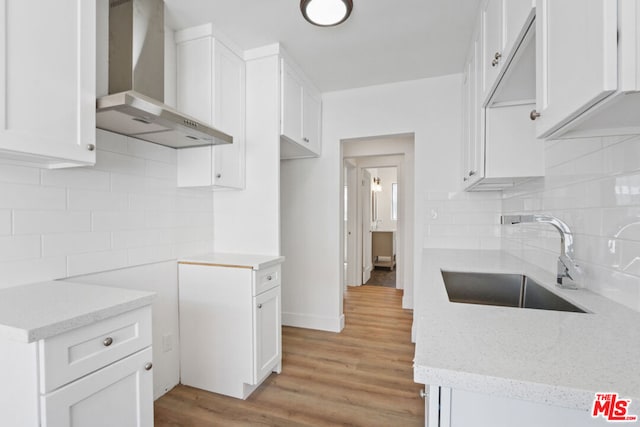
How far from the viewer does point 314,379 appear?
2.17 meters

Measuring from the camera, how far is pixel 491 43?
1.40 meters

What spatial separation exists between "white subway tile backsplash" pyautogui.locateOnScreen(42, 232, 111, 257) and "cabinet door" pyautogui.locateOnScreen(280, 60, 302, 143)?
1.37m

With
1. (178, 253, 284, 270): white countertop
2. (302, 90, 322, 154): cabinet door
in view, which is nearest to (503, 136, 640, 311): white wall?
(178, 253, 284, 270): white countertop

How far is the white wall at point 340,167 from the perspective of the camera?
2.76 metres

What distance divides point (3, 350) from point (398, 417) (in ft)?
6.02

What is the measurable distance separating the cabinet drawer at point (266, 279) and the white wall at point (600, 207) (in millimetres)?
1606

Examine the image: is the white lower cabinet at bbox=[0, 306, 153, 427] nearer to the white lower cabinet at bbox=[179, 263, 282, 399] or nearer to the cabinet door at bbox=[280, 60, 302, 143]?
the white lower cabinet at bbox=[179, 263, 282, 399]

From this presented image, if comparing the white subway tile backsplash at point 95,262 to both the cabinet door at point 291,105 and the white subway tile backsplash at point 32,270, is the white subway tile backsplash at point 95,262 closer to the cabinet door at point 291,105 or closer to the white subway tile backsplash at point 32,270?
the white subway tile backsplash at point 32,270

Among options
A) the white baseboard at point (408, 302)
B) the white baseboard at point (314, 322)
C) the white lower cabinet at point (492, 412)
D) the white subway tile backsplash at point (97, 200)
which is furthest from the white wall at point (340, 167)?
the white lower cabinet at point (492, 412)

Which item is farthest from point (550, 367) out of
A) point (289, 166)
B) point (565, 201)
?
point (289, 166)

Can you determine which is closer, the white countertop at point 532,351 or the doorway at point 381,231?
the white countertop at point 532,351

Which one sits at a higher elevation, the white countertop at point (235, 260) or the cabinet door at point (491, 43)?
the cabinet door at point (491, 43)

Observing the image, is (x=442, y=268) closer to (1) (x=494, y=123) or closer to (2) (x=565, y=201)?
A: (2) (x=565, y=201)

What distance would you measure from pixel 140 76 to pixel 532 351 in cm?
196
